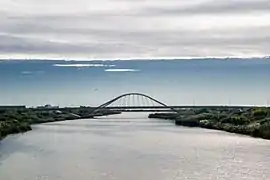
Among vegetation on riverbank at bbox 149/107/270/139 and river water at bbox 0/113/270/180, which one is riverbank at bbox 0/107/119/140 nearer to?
river water at bbox 0/113/270/180

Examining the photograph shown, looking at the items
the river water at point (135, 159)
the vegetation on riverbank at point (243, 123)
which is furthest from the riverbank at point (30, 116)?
the vegetation on riverbank at point (243, 123)

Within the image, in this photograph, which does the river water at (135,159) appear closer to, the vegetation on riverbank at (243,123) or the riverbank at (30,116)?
the vegetation on riverbank at (243,123)

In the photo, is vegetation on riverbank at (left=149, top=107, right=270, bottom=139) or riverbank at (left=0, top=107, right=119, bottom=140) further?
riverbank at (left=0, top=107, right=119, bottom=140)

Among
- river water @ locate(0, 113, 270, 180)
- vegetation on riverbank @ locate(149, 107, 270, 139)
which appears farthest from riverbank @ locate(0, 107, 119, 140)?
vegetation on riverbank @ locate(149, 107, 270, 139)

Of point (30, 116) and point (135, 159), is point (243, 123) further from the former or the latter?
point (30, 116)

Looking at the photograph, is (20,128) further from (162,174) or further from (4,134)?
(162,174)
